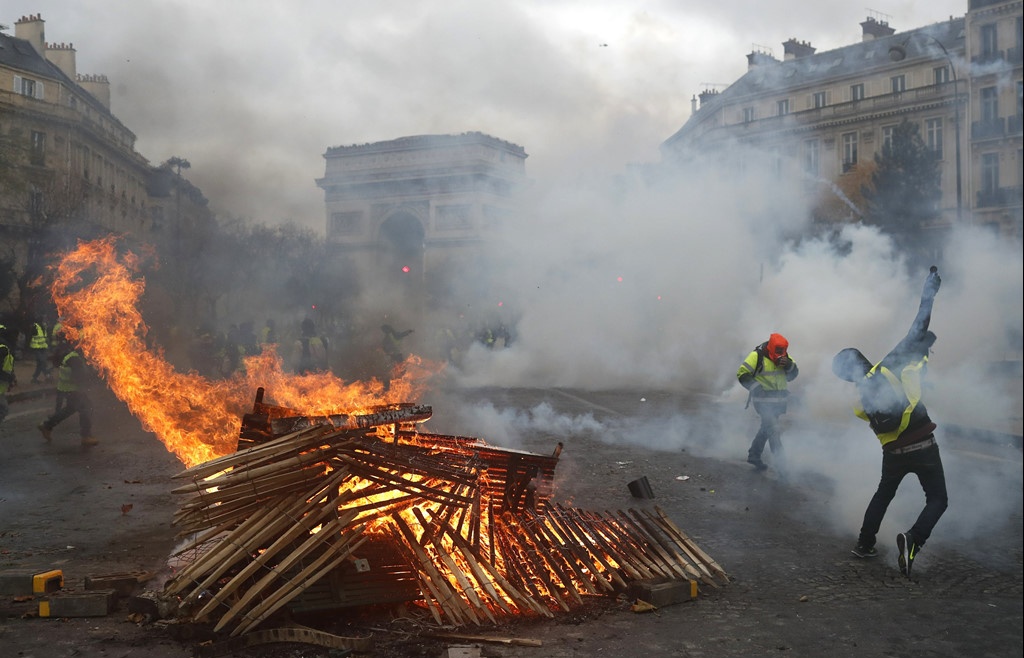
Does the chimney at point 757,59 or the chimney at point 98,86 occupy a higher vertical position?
the chimney at point 757,59

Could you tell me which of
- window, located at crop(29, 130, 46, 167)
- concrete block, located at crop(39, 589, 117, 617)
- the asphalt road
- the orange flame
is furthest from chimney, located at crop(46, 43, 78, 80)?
concrete block, located at crop(39, 589, 117, 617)

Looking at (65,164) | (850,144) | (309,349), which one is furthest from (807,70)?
(65,164)

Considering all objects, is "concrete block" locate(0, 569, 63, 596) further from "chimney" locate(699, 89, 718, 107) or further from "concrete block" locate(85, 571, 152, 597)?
"chimney" locate(699, 89, 718, 107)

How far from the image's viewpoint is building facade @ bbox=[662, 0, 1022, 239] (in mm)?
14750

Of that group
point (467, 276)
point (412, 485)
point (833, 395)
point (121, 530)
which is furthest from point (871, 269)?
point (467, 276)

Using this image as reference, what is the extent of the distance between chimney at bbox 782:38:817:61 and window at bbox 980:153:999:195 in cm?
2770

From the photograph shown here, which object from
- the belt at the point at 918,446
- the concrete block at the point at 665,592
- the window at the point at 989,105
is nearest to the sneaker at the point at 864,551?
the belt at the point at 918,446

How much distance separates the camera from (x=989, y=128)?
1217 cm

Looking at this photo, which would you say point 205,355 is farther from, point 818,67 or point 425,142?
point 818,67

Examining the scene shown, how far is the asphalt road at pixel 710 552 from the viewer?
3992 millimetres

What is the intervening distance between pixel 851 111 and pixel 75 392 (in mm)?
28159

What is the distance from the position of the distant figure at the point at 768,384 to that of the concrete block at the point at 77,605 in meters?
6.62

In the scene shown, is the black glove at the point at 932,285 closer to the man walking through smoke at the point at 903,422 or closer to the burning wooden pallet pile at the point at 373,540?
the man walking through smoke at the point at 903,422

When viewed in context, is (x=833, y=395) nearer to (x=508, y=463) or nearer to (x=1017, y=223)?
(x=1017, y=223)
